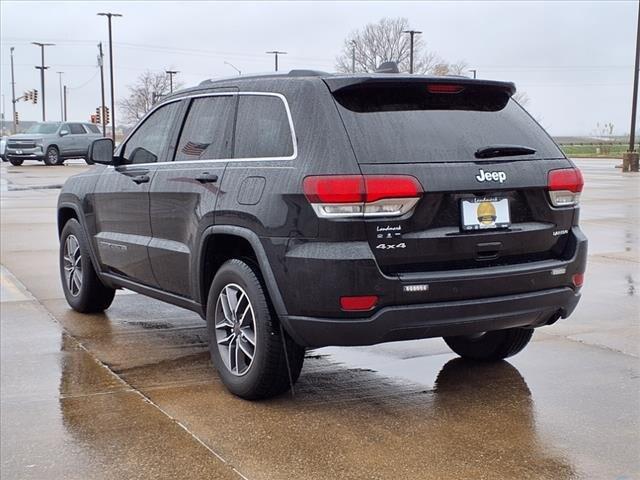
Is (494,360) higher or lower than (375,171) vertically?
lower

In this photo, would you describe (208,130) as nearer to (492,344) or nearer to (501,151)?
(501,151)

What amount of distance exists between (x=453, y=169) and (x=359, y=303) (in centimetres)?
84

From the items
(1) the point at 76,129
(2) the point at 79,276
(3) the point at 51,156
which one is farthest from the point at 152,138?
(1) the point at 76,129

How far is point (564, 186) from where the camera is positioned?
4703 mm

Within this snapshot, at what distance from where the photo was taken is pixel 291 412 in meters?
4.58

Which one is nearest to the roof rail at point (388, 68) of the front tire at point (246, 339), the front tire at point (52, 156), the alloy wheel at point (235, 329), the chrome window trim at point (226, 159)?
the chrome window trim at point (226, 159)

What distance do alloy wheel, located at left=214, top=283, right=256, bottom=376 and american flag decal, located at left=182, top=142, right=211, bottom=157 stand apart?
3.18 feet

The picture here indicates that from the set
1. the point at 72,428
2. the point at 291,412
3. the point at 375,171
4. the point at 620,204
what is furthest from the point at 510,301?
the point at 620,204

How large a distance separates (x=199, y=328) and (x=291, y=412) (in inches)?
84.5

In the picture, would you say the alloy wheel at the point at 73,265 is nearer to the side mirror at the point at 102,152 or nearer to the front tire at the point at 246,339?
the side mirror at the point at 102,152

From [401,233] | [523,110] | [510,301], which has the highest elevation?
[523,110]

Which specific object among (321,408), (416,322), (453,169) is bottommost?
(321,408)

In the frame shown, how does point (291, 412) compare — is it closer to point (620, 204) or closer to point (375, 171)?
point (375, 171)

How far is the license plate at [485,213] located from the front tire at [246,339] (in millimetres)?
1132
